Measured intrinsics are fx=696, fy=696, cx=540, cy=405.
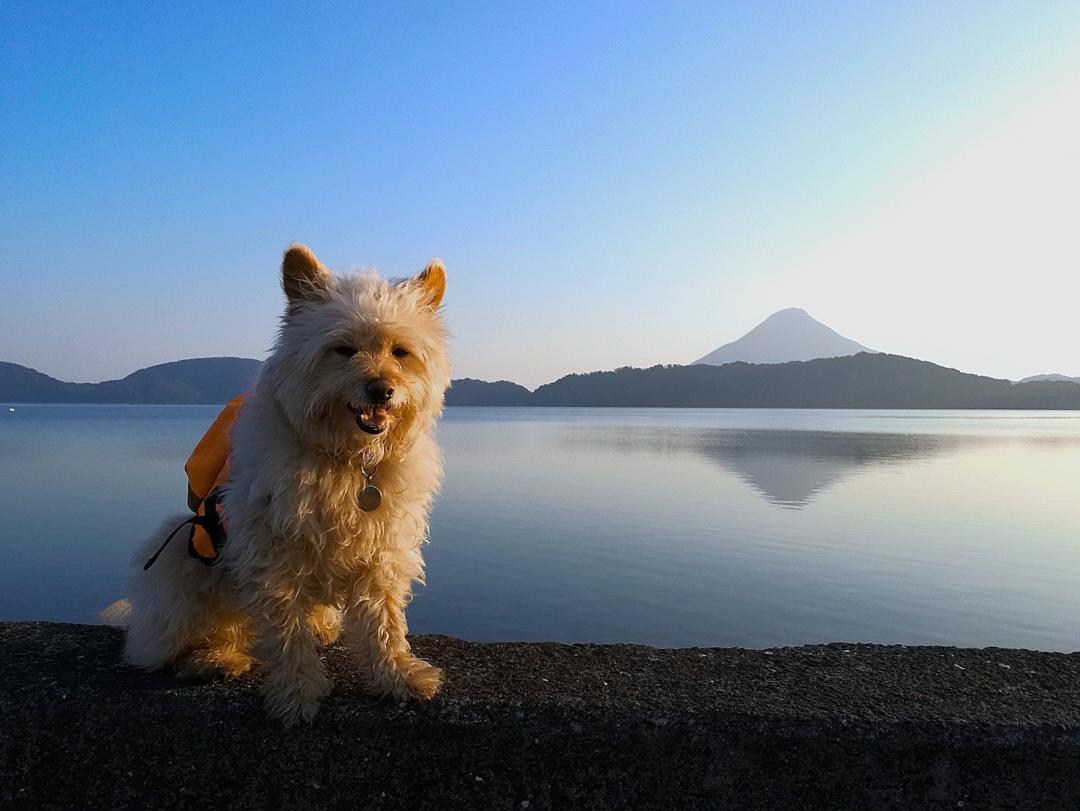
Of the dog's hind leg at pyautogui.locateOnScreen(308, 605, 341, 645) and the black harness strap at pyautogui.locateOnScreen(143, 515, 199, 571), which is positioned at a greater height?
the black harness strap at pyautogui.locateOnScreen(143, 515, 199, 571)

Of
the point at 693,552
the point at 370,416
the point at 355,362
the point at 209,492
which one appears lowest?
the point at 693,552

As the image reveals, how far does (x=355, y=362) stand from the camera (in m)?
3.18

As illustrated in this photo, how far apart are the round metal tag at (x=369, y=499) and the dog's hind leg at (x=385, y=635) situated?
0.32 metres

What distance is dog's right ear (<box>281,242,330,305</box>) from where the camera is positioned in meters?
3.47

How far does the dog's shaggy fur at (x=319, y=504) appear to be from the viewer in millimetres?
3180

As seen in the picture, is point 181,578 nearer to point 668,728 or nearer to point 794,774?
point 668,728

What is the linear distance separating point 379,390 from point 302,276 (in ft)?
2.82

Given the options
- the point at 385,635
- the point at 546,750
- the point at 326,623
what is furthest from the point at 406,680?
the point at 326,623

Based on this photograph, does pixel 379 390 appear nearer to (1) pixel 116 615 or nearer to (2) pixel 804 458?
(1) pixel 116 615

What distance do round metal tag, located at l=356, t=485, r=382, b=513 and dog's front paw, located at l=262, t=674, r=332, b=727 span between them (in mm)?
811

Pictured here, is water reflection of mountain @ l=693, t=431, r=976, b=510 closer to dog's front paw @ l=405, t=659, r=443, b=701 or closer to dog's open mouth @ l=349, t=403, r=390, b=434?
dog's front paw @ l=405, t=659, r=443, b=701

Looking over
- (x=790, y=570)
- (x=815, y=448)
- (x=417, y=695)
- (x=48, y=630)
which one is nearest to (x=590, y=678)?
(x=417, y=695)

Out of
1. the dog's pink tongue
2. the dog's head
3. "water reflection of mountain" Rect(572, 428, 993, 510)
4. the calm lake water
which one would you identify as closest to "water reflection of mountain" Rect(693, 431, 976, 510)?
"water reflection of mountain" Rect(572, 428, 993, 510)

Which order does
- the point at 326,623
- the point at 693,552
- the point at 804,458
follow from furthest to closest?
the point at 804,458, the point at 693,552, the point at 326,623
